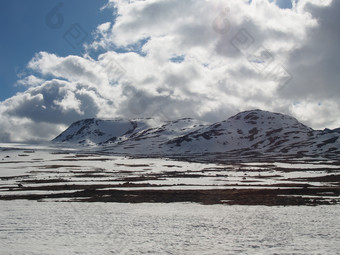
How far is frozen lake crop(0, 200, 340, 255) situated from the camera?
1845cm

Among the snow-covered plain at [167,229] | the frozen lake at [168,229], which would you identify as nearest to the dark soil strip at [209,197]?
the snow-covered plain at [167,229]

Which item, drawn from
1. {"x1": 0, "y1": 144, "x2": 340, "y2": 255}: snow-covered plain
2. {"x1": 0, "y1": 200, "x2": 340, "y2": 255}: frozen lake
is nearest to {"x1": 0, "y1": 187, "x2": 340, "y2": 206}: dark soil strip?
{"x1": 0, "y1": 144, "x2": 340, "y2": 255}: snow-covered plain

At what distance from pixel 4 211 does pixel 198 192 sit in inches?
924

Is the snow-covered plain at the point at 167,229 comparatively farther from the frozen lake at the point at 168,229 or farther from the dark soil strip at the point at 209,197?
the dark soil strip at the point at 209,197

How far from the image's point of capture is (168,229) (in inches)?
915

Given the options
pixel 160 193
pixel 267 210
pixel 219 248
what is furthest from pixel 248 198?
pixel 219 248

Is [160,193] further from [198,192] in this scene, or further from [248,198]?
[248,198]

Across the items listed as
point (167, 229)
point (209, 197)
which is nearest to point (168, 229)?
point (167, 229)

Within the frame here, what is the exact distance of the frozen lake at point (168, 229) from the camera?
18.5m

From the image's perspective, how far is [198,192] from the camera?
42812 mm

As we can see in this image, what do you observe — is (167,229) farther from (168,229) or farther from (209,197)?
(209,197)

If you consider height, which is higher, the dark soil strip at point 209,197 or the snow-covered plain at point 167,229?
the dark soil strip at point 209,197

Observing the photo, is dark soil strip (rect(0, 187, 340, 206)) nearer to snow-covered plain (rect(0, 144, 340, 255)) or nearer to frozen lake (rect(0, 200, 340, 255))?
snow-covered plain (rect(0, 144, 340, 255))

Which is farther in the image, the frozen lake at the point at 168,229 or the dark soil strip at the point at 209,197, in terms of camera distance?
the dark soil strip at the point at 209,197
